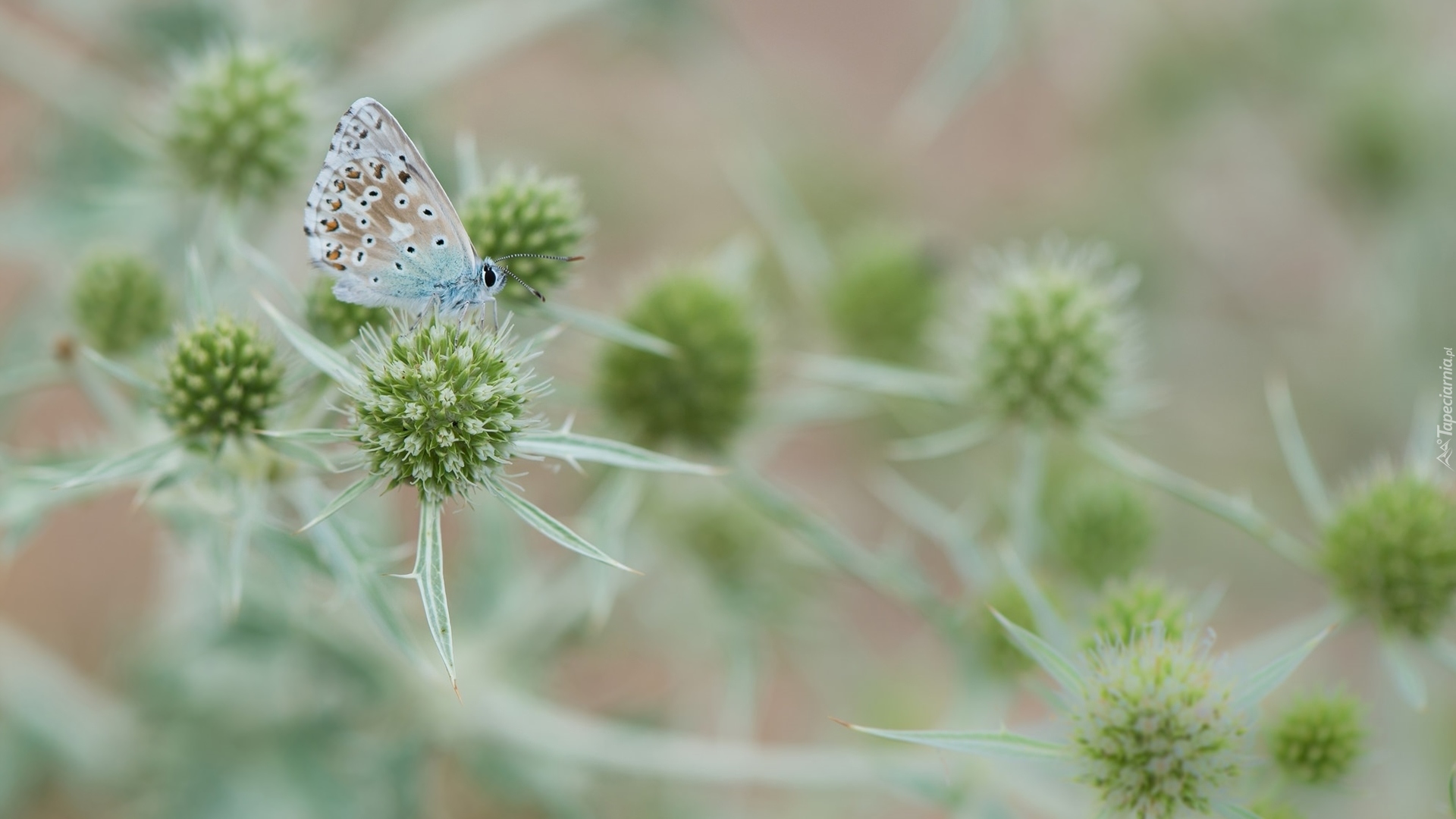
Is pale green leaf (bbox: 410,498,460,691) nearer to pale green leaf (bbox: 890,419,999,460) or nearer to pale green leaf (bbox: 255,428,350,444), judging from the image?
pale green leaf (bbox: 255,428,350,444)

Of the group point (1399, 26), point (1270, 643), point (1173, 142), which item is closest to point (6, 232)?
point (1270, 643)

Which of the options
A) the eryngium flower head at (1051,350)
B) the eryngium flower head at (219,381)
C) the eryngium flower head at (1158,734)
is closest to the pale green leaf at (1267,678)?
the eryngium flower head at (1158,734)

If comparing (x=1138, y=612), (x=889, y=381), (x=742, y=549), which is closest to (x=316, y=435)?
(x=889, y=381)

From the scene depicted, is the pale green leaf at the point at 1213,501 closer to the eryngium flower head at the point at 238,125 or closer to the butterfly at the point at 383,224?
the butterfly at the point at 383,224

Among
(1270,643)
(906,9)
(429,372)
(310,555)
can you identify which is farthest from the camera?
(906,9)

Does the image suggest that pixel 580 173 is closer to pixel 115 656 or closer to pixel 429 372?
pixel 115 656

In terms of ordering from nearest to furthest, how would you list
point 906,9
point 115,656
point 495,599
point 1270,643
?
point 1270,643, point 495,599, point 115,656, point 906,9
